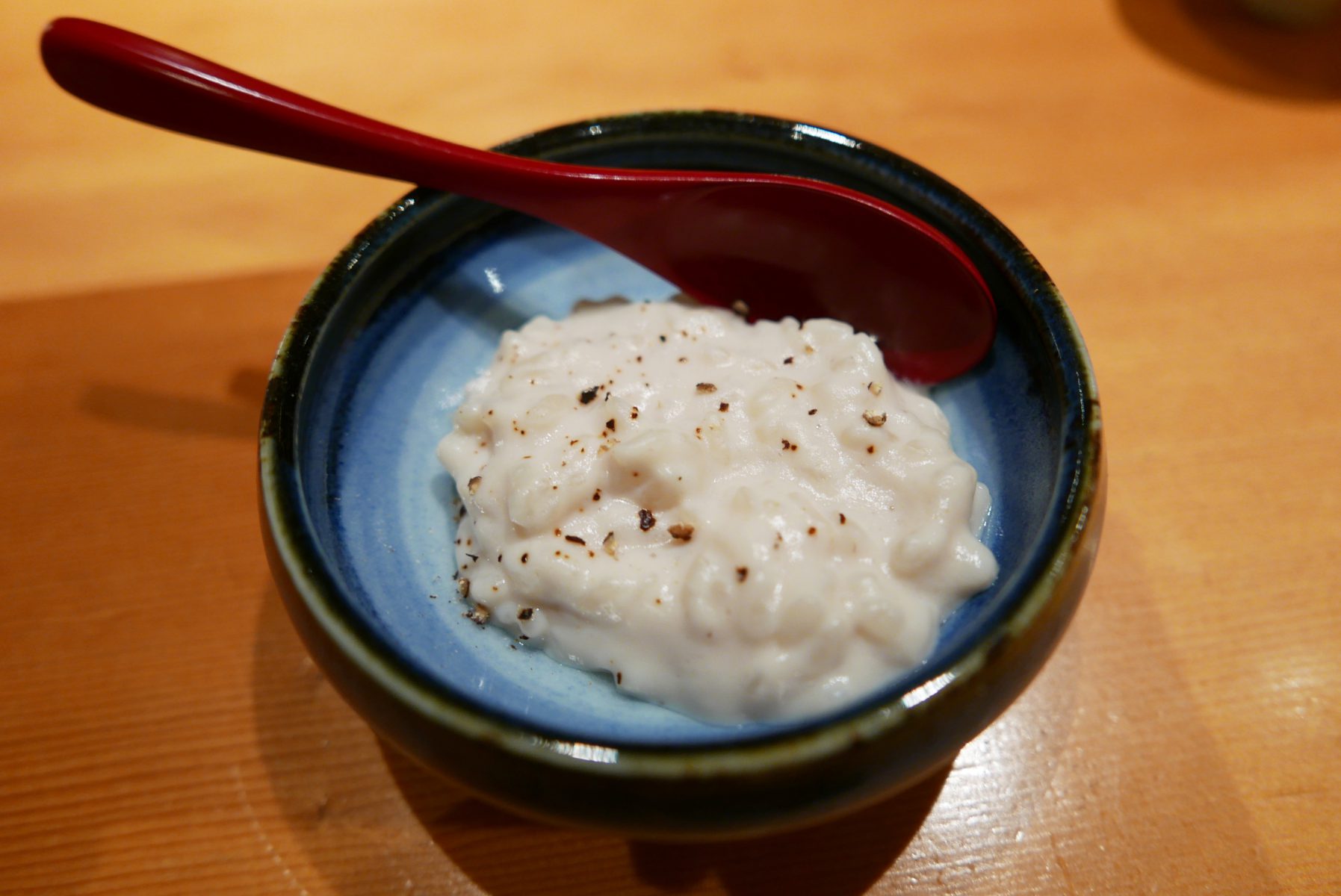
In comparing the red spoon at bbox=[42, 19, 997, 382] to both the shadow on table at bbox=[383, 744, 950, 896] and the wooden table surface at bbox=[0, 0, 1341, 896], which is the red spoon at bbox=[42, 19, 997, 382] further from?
the shadow on table at bbox=[383, 744, 950, 896]

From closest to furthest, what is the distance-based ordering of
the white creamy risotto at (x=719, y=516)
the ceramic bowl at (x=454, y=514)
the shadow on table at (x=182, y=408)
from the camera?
the ceramic bowl at (x=454, y=514) < the white creamy risotto at (x=719, y=516) < the shadow on table at (x=182, y=408)

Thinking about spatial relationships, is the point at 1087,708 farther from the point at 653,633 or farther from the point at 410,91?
the point at 410,91

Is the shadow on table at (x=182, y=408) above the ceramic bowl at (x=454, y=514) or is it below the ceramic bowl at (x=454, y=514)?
below

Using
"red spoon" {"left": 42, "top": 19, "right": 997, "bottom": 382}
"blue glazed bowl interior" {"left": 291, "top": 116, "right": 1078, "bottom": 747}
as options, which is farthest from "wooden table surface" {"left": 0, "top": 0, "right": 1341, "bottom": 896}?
"red spoon" {"left": 42, "top": 19, "right": 997, "bottom": 382}

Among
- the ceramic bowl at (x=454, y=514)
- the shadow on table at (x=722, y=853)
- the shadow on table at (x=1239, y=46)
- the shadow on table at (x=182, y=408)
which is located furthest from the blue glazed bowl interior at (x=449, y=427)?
the shadow on table at (x=1239, y=46)

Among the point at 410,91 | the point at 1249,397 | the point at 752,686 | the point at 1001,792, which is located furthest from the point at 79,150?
the point at 1249,397

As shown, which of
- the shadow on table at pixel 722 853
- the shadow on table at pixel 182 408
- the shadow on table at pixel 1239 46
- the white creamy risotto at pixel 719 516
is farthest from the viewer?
the shadow on table at pixel 1239 46

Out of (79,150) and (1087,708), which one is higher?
(79,150)

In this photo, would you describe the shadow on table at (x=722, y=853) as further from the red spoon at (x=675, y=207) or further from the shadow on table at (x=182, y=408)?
the shadow on table at (x=182, y=408)

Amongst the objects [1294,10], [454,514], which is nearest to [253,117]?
[454,514]
